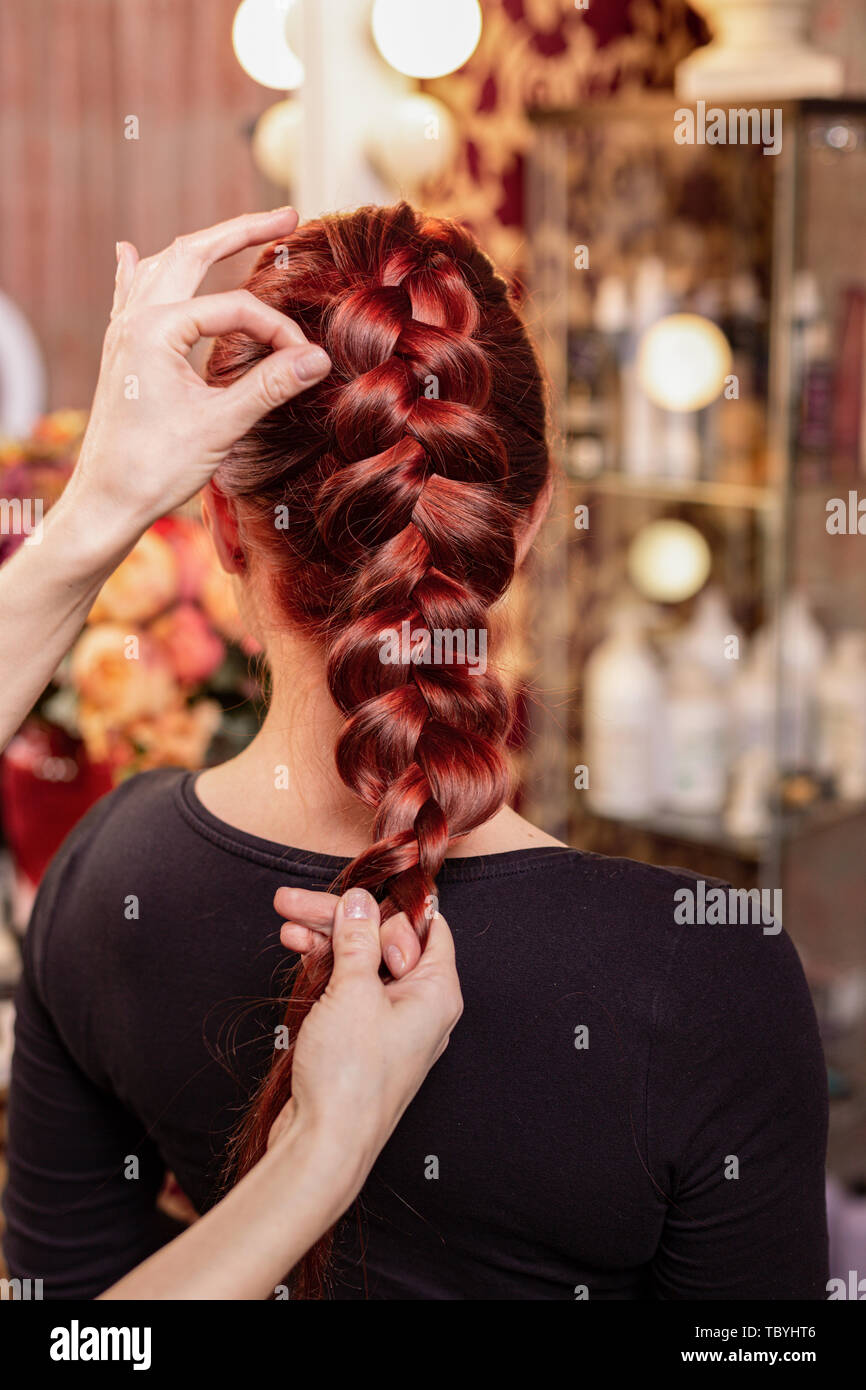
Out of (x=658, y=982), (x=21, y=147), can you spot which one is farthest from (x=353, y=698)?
(x=21, y=147)

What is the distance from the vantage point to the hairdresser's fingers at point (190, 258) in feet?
1.89

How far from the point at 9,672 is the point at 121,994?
0.23 meters

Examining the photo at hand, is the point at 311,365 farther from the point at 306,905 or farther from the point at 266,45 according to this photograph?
the point at 266,45

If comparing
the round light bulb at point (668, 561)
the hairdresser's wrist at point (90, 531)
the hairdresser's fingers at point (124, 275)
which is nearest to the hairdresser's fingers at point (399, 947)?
the hairdresser's wrist at point (90, 531)

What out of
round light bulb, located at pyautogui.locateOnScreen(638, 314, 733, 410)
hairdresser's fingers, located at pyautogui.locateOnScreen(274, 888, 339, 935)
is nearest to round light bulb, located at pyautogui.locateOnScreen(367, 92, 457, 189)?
round light bulb, located at pyautogui.locateOnScreen(638, 314, 733, 410)

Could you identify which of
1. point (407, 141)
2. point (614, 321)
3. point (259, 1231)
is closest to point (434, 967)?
point (259, 1231)

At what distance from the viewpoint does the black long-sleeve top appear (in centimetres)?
64

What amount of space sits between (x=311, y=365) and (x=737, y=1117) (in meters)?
0.43

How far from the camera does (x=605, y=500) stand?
1.98 m

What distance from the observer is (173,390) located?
0.56 meters

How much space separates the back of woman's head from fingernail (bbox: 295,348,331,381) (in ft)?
0.19

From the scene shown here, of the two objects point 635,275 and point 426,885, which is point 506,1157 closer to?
point 426,885

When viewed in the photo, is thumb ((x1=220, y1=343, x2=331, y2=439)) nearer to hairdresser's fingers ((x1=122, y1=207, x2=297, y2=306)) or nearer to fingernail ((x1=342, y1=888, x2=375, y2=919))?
hairdresser's fingers ((x1=122, y1=207, x2=297, y2=306))
